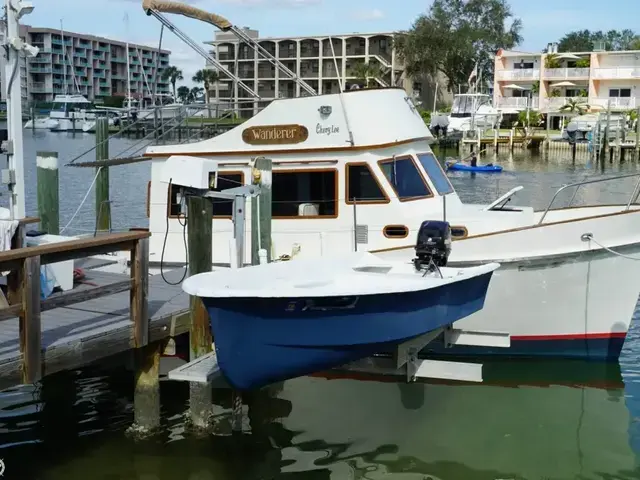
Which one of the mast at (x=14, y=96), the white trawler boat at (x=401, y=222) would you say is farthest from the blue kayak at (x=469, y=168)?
the mast at (x=14, y=96)

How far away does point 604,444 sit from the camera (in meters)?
10.2

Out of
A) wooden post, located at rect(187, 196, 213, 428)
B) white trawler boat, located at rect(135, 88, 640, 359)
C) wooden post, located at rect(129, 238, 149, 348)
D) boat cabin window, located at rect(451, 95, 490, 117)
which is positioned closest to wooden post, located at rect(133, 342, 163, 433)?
wooden post, located at rect(187, 196, 213, 428)

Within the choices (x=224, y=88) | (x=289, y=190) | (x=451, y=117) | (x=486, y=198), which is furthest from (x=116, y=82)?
(x=289, y=190)

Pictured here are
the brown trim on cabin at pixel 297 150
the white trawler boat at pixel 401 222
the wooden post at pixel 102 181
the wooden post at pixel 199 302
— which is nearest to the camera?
the wooden post at pixel 199 302

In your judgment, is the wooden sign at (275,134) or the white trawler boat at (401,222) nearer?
the white trawler boat at (401,222)

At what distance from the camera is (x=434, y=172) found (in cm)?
1253

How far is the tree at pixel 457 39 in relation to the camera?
88.6 meters

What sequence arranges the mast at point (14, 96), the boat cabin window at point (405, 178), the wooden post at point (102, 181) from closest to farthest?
the mast at point (14, 96) < the boat cabin window at point (405, 178) < the wooden post at point (102, 181)

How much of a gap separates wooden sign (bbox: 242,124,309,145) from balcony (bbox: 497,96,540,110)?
68.2m

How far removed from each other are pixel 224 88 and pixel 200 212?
331 feet

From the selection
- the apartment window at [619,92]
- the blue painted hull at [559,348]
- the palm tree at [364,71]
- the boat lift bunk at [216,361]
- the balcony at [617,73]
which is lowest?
the blue painted hull at [559,348]

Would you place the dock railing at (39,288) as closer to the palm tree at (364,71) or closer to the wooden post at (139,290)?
the wooden post at (139,290)

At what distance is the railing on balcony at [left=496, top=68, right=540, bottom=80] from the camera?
7881 centimetres

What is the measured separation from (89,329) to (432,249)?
12.5 feet
